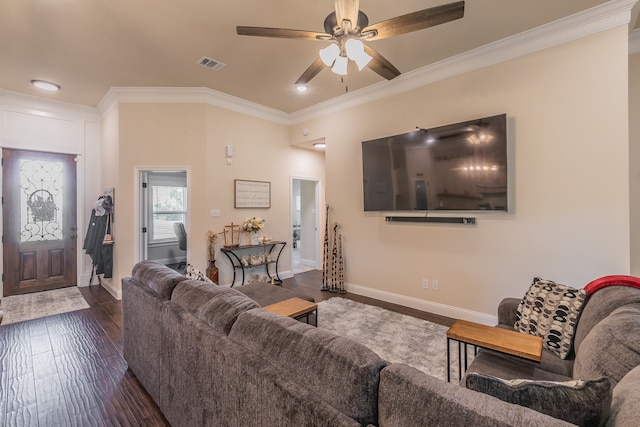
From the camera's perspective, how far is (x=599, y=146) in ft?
8.73

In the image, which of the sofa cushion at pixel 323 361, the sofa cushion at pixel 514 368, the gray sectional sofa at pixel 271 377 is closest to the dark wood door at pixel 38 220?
the gray sectional sofa at pixel 271 377

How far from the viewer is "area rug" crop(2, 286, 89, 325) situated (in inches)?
145

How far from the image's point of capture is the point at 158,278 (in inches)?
81.8

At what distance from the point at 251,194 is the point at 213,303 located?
359 cm

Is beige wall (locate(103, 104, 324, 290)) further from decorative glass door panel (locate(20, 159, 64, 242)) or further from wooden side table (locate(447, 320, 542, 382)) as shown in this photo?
wooden side table (locate(447, 320, 542, 382))

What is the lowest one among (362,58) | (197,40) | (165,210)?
(165,210)

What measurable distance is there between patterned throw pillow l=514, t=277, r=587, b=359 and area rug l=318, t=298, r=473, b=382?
0.73 meters

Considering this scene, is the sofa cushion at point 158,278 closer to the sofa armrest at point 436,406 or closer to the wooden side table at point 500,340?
the sofa armrest at point 436,406

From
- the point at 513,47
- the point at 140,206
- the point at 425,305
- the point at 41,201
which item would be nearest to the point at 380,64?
the point at 513,47

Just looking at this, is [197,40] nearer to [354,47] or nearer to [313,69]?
[313,69]

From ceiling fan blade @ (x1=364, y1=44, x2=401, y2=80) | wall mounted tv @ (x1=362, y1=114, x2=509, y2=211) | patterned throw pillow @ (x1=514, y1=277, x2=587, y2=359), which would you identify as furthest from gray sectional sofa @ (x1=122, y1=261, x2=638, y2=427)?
wall mounted tv @ (x1=362, y1=114, x2=509, y2=211)

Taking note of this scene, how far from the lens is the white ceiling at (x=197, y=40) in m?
2.57

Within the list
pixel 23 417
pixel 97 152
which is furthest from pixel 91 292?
pixel 23 417

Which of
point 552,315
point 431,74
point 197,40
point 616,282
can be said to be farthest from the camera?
point 431,74
